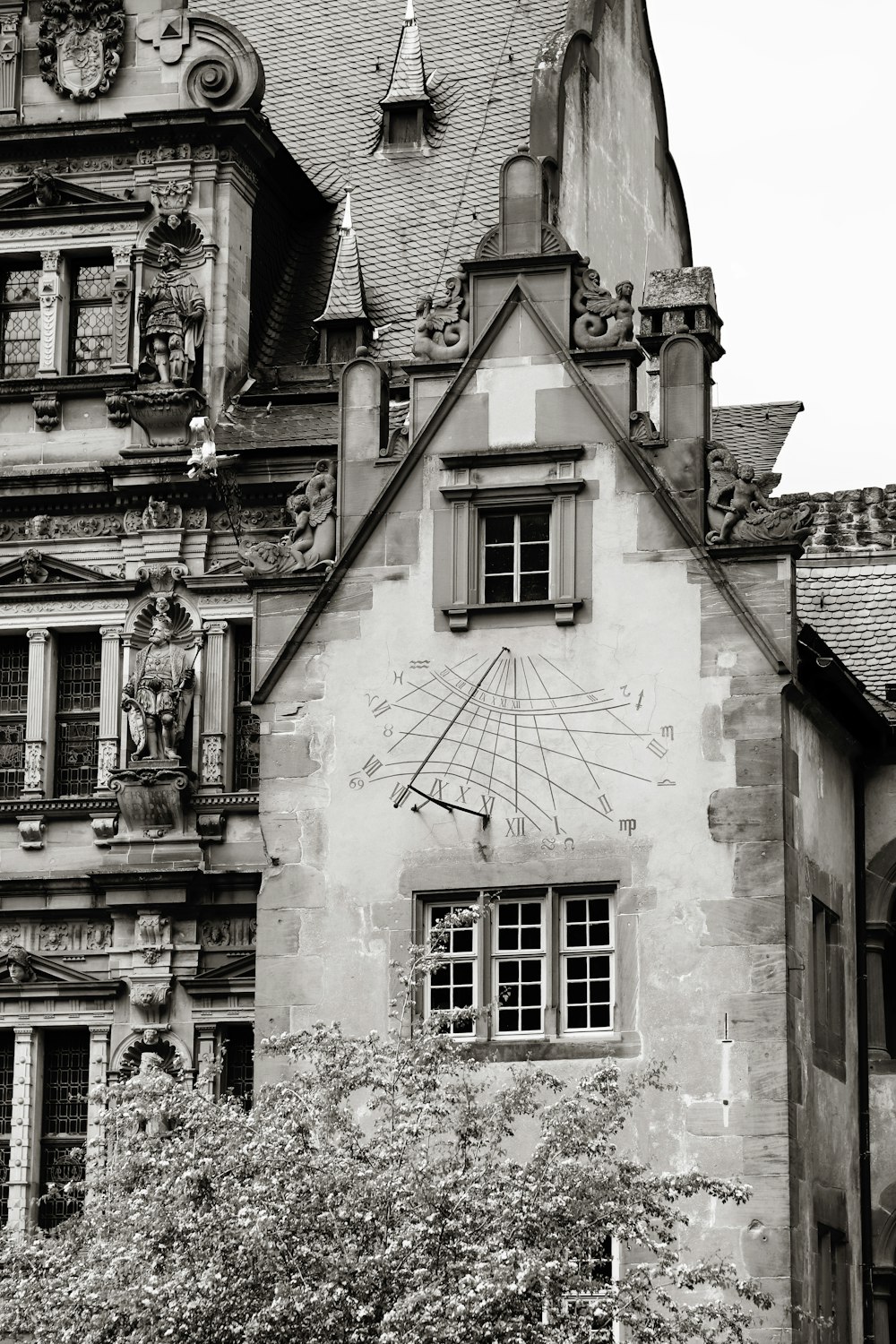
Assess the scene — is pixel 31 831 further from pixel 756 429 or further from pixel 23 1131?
pixel 756 429

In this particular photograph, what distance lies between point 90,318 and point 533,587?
887 cm

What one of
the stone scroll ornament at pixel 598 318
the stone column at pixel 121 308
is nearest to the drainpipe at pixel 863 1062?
the stone scroll ornament at pixel 598 318

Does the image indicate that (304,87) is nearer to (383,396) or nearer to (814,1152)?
(383,396)

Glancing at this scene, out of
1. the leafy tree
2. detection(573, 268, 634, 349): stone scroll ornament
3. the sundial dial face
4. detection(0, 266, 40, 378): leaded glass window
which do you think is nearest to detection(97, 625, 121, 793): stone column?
detection(0, 266, 40, 378): leaded glass window

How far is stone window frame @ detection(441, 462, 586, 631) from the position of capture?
3391cm

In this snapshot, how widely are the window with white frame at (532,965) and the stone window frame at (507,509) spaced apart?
9.60ft

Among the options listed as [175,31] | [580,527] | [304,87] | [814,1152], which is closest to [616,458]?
[580,527]

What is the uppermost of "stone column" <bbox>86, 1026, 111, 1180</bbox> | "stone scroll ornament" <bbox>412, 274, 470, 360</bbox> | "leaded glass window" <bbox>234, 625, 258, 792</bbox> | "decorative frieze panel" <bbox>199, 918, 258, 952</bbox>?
"stone scroll ornament" <bbox>412, 274, 470, 360</bbox>

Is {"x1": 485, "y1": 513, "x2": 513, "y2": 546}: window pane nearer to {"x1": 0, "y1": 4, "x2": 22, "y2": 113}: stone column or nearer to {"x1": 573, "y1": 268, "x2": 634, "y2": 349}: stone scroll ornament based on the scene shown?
{"x1": 573, "y1": 268, "x2": 634, "y2": 349}: stone scroll ornament

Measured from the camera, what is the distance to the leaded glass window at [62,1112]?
3769 cm

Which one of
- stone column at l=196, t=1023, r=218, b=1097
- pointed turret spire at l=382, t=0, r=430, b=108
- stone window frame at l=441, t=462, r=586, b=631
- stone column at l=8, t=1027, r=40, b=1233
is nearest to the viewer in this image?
stone window frame at l=441, t=462, r=586, b=631

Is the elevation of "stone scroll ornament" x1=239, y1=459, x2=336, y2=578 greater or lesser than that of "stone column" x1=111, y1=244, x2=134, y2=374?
lesser

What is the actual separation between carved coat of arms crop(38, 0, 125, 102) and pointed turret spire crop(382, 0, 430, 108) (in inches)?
183

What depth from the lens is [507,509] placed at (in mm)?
34531
